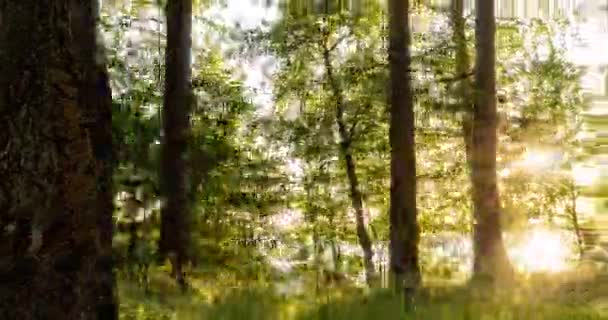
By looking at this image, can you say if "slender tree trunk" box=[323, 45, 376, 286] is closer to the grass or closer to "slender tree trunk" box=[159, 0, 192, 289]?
"slender tree trunk" box=[159, 0, 192, 289]

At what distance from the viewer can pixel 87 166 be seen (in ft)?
13.5

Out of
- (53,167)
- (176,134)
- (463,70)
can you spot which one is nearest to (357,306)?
(53,167)

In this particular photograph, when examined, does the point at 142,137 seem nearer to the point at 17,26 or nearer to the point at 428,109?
the point at 428,109

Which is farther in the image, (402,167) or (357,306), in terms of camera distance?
(402,167)

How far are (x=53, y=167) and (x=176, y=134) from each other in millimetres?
9670

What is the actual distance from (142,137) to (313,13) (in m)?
8.23

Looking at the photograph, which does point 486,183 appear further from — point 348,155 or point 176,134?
point 348,155

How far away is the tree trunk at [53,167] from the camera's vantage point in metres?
3.98

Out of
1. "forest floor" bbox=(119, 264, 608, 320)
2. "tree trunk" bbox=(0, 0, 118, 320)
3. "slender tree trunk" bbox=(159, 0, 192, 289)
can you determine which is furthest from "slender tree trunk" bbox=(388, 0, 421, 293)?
"tree trunk" bbox=(0, 0, 118, 320)

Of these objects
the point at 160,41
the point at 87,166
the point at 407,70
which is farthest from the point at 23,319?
the point at 160,41

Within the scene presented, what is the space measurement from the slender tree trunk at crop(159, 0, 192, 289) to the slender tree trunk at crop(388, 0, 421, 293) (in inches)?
120

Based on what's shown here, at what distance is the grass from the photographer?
561 centimetres

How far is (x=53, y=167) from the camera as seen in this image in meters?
4.01

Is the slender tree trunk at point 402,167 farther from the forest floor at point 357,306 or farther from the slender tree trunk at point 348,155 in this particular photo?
the slender tree trunk at point 348,155
